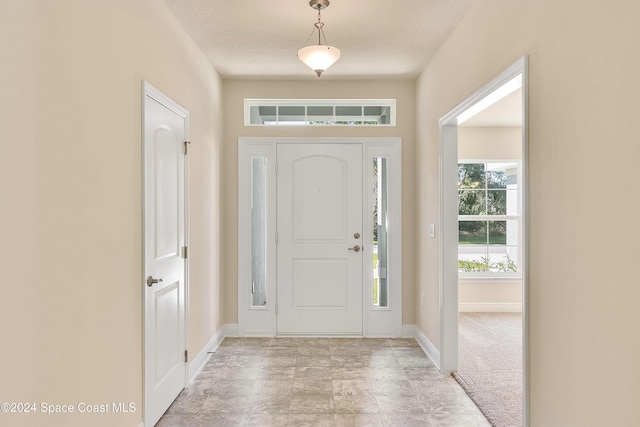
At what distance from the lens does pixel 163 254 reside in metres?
2.63

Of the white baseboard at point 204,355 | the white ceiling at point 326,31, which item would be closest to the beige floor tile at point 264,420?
the white baseboard at point 204,355

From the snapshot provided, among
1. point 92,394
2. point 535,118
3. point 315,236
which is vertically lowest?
point 92,394

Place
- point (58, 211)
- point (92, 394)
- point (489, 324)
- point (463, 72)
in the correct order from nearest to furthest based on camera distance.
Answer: point (58, 211)
point (92, 394)
point (463, 72)
point (489, 324)

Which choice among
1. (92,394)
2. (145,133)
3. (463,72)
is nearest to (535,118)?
(463,72)

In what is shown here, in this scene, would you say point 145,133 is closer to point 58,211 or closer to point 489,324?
point 58,211

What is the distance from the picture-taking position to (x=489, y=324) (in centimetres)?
476

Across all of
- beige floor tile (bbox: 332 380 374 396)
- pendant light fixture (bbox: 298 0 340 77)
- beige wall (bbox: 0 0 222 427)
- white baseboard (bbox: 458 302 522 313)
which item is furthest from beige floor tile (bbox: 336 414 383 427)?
white baseboard (bbox: 458 302 522 313)

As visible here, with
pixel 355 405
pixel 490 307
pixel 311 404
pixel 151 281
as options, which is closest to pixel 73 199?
pixel 151 281

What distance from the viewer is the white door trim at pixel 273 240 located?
4.25 metres

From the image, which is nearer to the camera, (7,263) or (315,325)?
(7,263)

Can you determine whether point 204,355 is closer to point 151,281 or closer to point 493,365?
point 151,281

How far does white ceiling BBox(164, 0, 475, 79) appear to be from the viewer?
8.91ft

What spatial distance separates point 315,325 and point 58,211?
10.2 ft

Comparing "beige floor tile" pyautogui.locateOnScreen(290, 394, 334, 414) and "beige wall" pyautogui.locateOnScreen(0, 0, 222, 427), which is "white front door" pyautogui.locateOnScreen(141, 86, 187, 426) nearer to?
"beige wall" pyautogui.locateOnScreen(0, 0, 222, 427)
